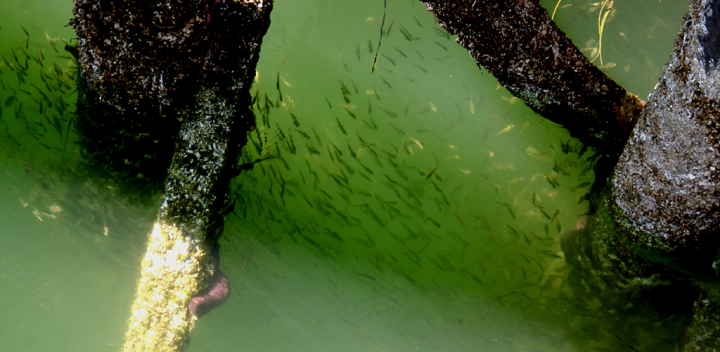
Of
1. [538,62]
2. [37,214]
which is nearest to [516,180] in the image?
[538,62]

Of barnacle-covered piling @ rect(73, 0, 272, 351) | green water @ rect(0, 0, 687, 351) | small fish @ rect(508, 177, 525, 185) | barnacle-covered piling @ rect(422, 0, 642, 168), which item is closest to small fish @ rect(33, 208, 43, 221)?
green water @ rect(0, 0, 687, 351)

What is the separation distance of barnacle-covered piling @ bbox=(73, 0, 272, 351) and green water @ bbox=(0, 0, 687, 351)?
844 mm

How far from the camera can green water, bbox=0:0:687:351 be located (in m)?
2.78

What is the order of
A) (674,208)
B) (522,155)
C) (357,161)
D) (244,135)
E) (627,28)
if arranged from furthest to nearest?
(357,161) → (522,155) → (627,28) → (244,135) → (674,208)

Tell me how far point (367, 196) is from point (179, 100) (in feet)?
5.35

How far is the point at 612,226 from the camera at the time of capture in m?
2.34

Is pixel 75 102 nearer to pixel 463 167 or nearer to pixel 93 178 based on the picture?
pixel 93 178

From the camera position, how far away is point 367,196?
3.07 metres

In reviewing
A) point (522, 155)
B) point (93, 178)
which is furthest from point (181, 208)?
point (522, 155)

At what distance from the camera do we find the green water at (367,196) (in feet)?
9.12

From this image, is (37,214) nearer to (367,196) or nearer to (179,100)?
(179,100)

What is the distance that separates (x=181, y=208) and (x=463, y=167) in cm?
208

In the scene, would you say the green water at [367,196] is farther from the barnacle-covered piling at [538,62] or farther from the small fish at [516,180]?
the barnacle-covered piling at [538,62]

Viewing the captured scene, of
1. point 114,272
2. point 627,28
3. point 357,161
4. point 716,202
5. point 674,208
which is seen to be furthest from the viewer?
point 114,272
